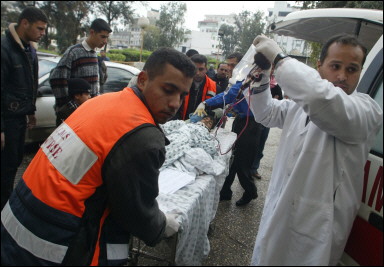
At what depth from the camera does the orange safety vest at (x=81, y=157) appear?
3.85ft

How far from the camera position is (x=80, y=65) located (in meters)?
3.46

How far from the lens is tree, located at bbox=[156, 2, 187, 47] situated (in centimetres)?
4794

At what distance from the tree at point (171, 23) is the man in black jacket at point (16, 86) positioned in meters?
46.5

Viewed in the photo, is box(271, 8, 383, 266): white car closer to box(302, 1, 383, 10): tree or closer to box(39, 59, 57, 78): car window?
box(39, 59, 57, 78): car window

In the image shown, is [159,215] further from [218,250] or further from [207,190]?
[218,250]

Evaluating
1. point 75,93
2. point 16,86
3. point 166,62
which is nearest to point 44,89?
point 75,93

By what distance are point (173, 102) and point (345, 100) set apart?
772mm

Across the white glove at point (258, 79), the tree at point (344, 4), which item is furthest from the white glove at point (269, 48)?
the tree at point (344, 4)

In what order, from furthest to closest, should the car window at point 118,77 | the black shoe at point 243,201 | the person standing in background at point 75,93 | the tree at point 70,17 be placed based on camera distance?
the tree at point 70,17, the car window at point 118,77, the black shoe at point 243,201, the person standing in background at point 75,93

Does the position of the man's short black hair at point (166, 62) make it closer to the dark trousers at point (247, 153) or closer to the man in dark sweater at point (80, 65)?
the man in dark sweater at point (80, 65)

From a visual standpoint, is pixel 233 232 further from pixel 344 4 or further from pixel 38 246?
pixel 344 4

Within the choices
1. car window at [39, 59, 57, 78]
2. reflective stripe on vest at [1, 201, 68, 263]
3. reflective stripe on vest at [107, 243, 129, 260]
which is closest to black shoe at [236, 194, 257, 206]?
reflective stripe on vest at [107, 243, 129, 260]

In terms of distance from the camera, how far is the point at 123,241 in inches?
54.6

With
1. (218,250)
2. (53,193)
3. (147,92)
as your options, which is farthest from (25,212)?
(218,250)
